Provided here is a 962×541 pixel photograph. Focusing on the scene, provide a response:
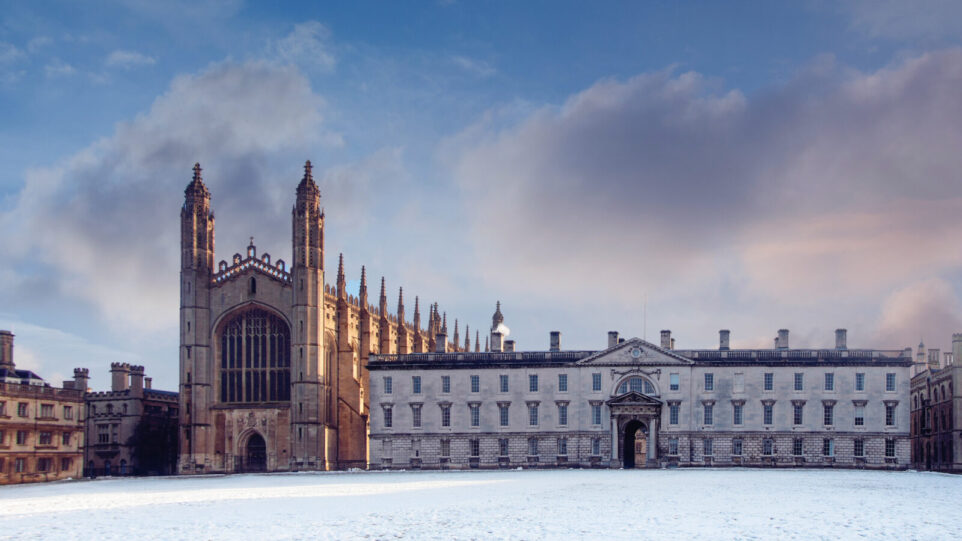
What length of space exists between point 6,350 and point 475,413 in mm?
36722

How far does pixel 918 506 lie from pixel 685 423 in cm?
3926

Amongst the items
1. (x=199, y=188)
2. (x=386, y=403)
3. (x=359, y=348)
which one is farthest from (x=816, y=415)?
(x=199, y=188)

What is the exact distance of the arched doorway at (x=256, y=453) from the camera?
267ft

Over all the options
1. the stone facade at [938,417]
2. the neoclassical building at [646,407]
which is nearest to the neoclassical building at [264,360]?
the neoclassical building at [646,407]

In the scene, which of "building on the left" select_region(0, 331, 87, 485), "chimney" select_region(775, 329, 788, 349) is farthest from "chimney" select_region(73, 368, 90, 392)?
"chimney" select_region(775, 329, 788, 349)

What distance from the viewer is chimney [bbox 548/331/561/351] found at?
80.2 meters

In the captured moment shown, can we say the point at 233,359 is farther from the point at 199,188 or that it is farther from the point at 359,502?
the point at 359,502

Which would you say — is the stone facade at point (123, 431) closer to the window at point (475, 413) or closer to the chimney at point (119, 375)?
the chimney at point (119, 375)

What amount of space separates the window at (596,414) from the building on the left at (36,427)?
3863cm

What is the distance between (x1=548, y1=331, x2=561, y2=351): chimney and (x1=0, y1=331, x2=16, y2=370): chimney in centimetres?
4193

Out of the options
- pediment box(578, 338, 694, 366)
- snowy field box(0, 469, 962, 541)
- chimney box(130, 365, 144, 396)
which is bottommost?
snowy field box(0, 469, 962, 541)

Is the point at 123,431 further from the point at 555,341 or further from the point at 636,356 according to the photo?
the point at 636,356

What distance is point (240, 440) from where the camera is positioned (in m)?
81.1

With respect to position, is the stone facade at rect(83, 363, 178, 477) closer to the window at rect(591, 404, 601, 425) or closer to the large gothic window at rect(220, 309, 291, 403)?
the large gothic window at rect(220, 309, 291, 403)
